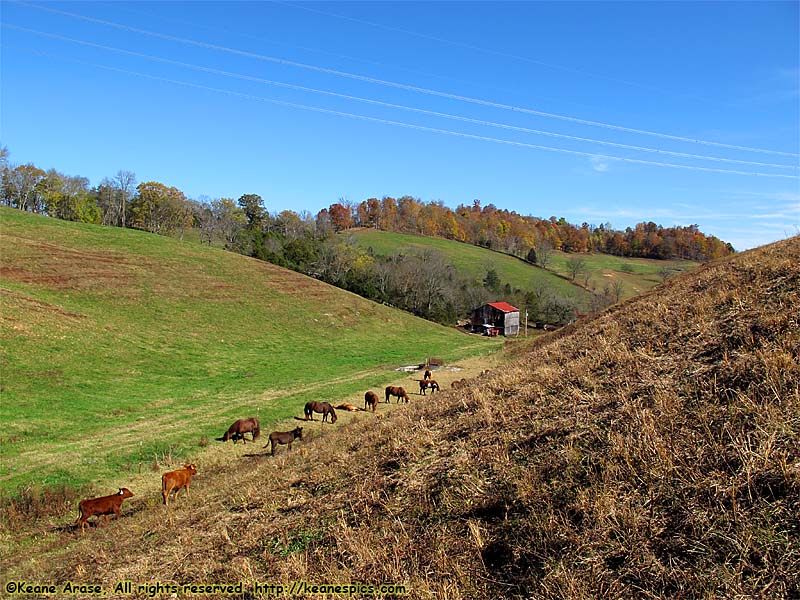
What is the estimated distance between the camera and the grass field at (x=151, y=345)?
67.5ft

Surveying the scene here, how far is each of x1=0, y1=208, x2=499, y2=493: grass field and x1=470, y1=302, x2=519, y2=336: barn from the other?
13034 mm

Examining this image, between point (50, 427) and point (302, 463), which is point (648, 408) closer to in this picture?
point (302, 463)

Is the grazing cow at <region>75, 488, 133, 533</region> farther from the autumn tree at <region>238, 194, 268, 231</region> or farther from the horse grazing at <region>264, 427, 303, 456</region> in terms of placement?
the autumn tree at <region>238, 194, 268, 231</region>

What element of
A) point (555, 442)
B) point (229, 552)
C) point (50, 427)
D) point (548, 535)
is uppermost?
point (555, 442)

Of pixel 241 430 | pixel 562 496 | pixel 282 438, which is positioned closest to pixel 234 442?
pixel 241 430

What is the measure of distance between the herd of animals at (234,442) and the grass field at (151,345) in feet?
6.16

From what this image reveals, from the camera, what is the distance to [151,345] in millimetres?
40625

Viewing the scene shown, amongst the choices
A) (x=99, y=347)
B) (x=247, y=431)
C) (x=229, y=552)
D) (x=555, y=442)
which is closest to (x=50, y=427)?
(x=247, y=431)

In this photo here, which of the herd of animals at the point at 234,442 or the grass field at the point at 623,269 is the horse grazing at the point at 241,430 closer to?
the herd of animals at the point at 234,442

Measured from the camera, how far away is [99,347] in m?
36.2

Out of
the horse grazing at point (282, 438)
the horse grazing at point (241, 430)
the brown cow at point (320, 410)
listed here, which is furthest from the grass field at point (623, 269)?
the horse grazing at point (282, 438)

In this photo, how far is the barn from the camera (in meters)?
87.8

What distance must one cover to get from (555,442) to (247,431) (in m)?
17.7

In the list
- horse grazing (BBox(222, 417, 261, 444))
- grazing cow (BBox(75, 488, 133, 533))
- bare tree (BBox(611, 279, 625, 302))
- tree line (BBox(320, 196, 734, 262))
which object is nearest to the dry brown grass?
grazing cow (BBox(75, 488, 133, 533))
